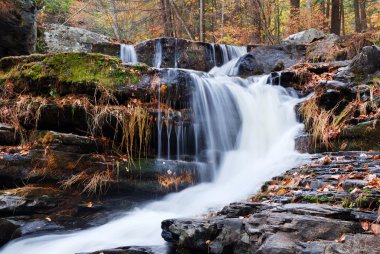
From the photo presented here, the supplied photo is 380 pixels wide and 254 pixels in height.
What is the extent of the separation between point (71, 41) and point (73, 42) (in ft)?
0.25

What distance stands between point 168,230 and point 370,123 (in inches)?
161

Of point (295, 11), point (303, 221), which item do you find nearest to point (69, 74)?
point (303, 221)

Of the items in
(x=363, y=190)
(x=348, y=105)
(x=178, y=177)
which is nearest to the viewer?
(x=363, y=190)

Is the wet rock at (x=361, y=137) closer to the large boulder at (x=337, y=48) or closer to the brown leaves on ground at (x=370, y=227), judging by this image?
the brown leaves on ground at (x=370, y=227)

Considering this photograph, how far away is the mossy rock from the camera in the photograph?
21.1ft

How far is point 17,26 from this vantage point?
839cm

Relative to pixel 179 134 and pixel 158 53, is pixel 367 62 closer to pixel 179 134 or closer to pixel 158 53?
pixel 179 134

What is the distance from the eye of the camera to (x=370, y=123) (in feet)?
19.6

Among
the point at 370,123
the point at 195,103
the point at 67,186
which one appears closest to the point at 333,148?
the point at 370,123

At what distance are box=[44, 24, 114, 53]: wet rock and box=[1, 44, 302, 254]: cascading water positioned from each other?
196 inches

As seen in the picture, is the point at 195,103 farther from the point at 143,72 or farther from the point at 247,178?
the point at 247,178

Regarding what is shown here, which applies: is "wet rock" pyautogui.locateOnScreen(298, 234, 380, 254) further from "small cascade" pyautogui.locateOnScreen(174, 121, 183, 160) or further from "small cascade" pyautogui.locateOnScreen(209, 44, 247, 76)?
"small cascade" pyautogui.locateOnScreen(209, 44, 247, 76)

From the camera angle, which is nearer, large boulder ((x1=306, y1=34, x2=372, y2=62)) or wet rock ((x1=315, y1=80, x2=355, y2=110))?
wet rock ((x1=315, y1=80, x2=355, y2=110))

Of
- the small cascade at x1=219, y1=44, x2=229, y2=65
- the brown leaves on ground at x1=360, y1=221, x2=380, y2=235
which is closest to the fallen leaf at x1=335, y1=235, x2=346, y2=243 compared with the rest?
the brown leaves on ground at x1=360, y1=221, x2=380, y2=235
